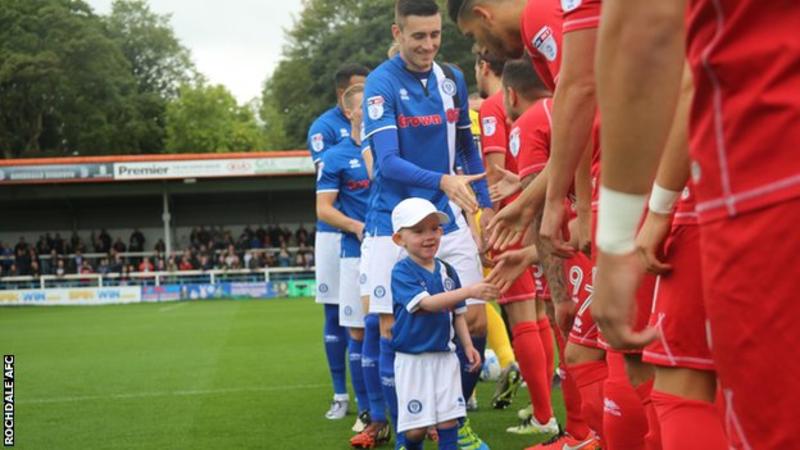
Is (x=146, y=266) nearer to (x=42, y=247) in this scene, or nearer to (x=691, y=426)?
(x=42, y=247)

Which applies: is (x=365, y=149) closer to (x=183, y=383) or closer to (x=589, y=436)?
(x=589, y=436)

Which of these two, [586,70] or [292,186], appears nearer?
[586,70]

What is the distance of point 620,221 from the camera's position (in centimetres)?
188

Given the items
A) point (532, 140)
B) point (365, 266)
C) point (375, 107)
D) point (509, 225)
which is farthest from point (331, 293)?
point (509, 225)

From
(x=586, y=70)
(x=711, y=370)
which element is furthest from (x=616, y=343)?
(x=586, y=70)

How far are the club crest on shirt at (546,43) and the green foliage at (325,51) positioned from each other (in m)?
46.5

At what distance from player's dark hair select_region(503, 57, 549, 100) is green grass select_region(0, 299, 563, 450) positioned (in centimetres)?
220

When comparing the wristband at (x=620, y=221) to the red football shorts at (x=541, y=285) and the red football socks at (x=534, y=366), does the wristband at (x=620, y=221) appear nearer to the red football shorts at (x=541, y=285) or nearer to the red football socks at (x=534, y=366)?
the red football shorts at (x=541, y=285)

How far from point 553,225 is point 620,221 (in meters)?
1.18

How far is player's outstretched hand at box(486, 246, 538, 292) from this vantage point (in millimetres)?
4594

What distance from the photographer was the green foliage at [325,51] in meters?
57.0

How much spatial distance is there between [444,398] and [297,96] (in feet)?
222

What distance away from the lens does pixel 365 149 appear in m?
6.92

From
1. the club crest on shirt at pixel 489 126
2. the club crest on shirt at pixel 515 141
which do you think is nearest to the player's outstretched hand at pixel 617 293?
the club crest on shirt at pixel 515 141
